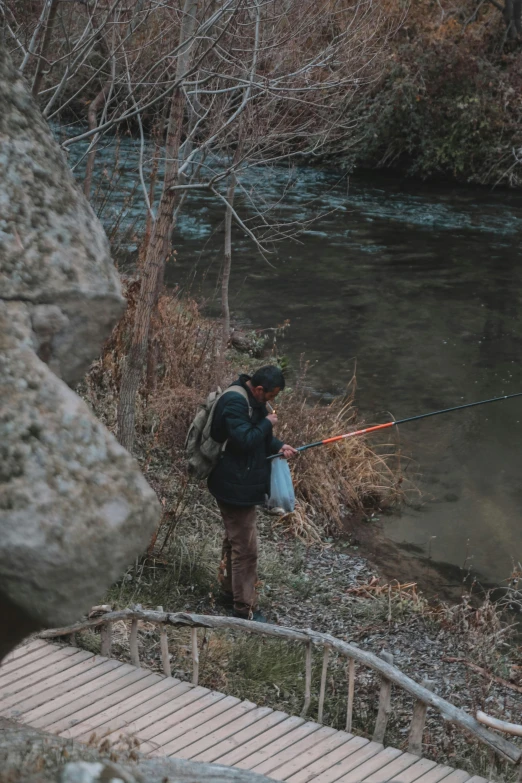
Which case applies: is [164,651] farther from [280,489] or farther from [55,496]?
[55,496]

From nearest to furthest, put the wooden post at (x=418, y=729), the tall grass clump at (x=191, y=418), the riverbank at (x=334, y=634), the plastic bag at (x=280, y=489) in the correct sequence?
the wooden post at (x=418, y=729), the riverbank at (x=334, y=634), the plastic bag at (x=280, y=489), the tall grass clump at (x=191, y=418)

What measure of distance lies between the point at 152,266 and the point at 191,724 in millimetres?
3317

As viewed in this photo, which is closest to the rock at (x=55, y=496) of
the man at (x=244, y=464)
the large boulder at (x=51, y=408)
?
the large boulder at (x=51, y=408)

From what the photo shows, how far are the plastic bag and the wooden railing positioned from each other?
97 cm

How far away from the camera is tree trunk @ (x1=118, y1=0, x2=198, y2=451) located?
6.71m

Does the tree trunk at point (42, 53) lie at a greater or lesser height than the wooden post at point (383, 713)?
greater

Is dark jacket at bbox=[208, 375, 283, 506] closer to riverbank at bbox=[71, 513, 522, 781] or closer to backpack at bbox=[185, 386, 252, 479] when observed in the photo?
backpack at bbox=[185, 386, 252, 479]

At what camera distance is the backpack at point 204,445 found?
5707 mm

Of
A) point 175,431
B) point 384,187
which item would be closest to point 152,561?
point 175,431

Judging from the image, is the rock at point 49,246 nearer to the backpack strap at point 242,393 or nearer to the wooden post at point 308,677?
the wooden post at point 308,677

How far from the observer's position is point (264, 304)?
1454 centimetres

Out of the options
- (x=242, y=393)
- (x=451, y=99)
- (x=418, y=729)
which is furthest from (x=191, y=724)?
(x=451, y=99)

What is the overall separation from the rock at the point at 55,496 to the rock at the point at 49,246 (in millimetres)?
77

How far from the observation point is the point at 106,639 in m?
5.28
